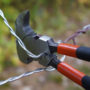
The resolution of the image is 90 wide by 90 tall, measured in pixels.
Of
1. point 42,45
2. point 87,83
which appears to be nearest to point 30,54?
point 42,45

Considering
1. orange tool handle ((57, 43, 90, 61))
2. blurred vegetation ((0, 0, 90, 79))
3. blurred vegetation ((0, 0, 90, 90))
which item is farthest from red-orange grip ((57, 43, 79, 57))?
blurred vegetation ((0, 0, 90, 79))

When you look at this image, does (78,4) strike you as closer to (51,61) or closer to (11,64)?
(11,64)

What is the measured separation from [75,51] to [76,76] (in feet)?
0.23

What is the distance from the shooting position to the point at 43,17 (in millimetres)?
3379

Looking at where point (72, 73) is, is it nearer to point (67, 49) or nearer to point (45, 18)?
point (67, 49)

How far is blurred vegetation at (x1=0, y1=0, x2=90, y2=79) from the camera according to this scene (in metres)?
2.69

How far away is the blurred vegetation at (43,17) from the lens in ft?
8.83

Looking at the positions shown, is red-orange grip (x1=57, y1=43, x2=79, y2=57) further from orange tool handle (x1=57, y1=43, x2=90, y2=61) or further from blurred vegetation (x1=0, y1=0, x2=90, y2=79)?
blurred vegetation (x1=0, y1=0, x2=90, y2=79)

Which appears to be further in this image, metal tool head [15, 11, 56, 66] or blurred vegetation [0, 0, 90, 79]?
blurred vegetation [0, 0, 90, 79]

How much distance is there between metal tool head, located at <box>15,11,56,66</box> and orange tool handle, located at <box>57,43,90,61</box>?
44mm

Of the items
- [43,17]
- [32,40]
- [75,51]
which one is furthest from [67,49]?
[43,17]

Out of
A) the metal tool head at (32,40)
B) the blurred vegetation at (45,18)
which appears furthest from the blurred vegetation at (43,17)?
the metal tool head at (32,40)

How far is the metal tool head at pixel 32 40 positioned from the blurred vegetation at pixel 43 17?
1.76 m

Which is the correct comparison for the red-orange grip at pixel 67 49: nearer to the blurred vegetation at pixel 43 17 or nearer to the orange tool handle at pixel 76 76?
the orange tool handle at pixel 76 76
